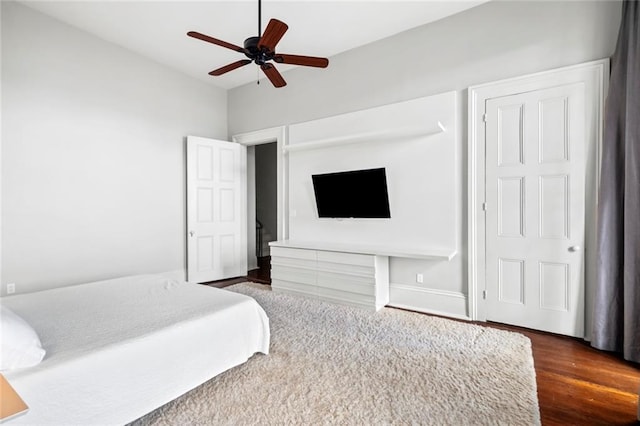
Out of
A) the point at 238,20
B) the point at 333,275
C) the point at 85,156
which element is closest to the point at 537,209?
the point at 333,275

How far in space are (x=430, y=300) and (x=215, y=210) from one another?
11.0 feet

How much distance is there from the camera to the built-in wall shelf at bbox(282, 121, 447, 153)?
3.36 metres

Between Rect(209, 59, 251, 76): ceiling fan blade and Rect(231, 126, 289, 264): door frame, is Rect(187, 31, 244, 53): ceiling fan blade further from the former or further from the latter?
Rect(231, 126, 289, 264): door frame

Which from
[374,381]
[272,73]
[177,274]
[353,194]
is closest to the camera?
[374,381]

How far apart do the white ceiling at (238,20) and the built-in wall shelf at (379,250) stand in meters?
2.50

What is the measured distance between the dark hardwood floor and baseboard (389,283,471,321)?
64cm

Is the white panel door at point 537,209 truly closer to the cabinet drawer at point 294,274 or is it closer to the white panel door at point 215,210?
the cabinet drawer at point 294,274

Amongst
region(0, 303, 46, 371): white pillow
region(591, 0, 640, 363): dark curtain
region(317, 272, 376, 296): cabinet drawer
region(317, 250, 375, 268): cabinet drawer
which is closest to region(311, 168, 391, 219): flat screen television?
region(317, 250, 375, 268): cabinet drawer

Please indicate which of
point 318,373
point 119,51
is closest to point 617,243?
point 318,373

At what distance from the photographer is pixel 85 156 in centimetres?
371

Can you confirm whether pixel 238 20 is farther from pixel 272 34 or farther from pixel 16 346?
pixel 16 346

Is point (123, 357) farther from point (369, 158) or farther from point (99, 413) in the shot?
point (369, 158)

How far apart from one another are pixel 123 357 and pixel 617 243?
3.49 metres

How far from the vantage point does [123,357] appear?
1.52m
